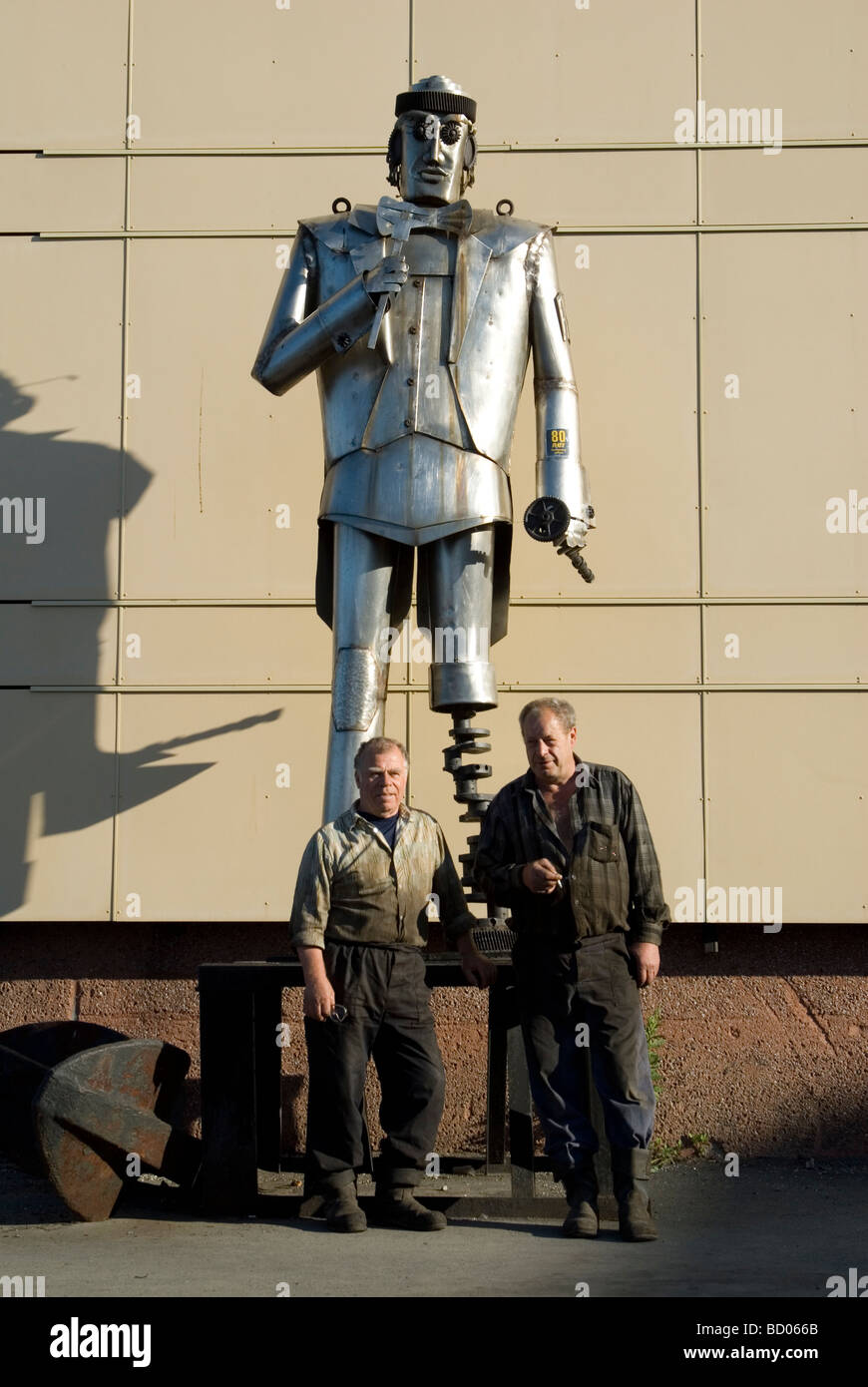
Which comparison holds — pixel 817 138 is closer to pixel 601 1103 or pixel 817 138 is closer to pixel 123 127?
pixel 123 127

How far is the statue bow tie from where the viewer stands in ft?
20.7

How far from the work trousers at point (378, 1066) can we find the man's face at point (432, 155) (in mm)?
2719

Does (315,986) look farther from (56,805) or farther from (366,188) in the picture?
(366,188)

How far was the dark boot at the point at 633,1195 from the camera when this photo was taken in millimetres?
5188

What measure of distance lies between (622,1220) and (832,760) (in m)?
2.47

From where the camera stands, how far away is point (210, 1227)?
5543 millimetres

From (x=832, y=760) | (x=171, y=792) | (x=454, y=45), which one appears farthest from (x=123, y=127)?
(x=832, y=760)

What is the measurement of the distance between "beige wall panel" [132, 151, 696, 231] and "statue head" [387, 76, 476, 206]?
962 millimetres

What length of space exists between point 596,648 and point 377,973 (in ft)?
6.85

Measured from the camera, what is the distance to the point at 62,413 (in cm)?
733

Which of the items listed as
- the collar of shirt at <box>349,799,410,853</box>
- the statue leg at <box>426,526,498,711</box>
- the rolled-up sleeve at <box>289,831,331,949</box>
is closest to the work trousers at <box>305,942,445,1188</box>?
the rolled-up sleeve at <box>289,831,331,949</box>

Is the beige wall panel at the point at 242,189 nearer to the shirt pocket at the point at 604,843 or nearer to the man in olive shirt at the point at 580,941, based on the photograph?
the man in olive shirt at the point at 580,941

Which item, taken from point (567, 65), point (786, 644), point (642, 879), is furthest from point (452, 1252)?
point (567, 65)

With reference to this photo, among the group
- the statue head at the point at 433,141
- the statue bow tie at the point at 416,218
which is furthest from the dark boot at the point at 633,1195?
the statue head at the point at 433,141
